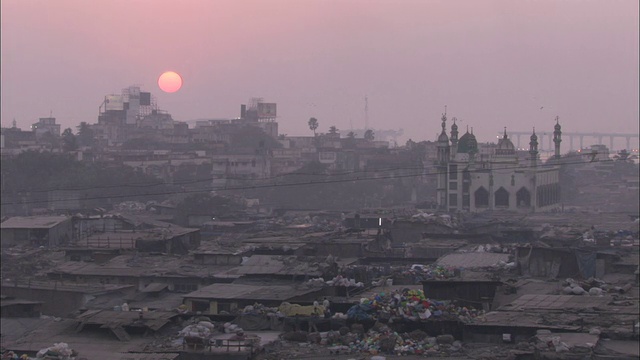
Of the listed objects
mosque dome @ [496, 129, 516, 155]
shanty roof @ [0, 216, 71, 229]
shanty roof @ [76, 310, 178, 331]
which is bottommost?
shanty roof @ [0, 216, 71, 229]

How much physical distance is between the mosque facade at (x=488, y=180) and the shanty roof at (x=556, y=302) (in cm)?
3429

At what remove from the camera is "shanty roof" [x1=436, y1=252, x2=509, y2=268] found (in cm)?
2333

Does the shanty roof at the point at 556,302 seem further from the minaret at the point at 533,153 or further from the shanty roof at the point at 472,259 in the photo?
→ the minaret at the point at 533,153

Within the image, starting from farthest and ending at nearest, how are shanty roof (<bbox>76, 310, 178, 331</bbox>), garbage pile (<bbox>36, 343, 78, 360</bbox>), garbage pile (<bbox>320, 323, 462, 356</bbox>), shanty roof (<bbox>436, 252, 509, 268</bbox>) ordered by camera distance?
shanty roof (<bbox>436, 252, 509, 268</bbox>), shanty roof (<bbox>76, 310, 178, 331</bbox>), garbage pile (<bbox>320, 323, 462, 356</bbox>), garbage pile (<bbox>36, 343, 78, 360</bbox>)

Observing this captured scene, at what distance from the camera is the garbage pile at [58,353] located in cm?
1311

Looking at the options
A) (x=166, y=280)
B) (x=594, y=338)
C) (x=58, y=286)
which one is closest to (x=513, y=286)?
(x=594, y=338)

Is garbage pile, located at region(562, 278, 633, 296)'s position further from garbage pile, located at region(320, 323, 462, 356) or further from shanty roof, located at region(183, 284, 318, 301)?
garbage pile, located at region(320, 323, 462, 356)

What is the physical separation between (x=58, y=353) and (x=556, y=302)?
6768 mm

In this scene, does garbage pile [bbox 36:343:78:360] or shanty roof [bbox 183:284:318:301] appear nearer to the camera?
garbage pile [bbox 36:343:78:360]

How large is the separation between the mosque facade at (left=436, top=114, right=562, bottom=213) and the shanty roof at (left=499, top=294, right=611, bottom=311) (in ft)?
113

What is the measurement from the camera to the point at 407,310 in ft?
48.8

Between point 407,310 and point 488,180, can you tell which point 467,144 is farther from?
point 407,310

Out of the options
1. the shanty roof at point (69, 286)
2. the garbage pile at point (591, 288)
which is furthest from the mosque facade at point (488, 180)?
the garbage pile at point (591, 288)

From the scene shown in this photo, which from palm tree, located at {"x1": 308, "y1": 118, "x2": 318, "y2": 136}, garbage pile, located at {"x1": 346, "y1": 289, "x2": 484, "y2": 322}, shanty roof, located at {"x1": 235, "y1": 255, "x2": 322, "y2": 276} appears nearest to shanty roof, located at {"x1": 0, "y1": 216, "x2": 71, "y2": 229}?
shanty roof, located at {"x1": 235, "y1": 255, "x2": 322, "y2": 276}
